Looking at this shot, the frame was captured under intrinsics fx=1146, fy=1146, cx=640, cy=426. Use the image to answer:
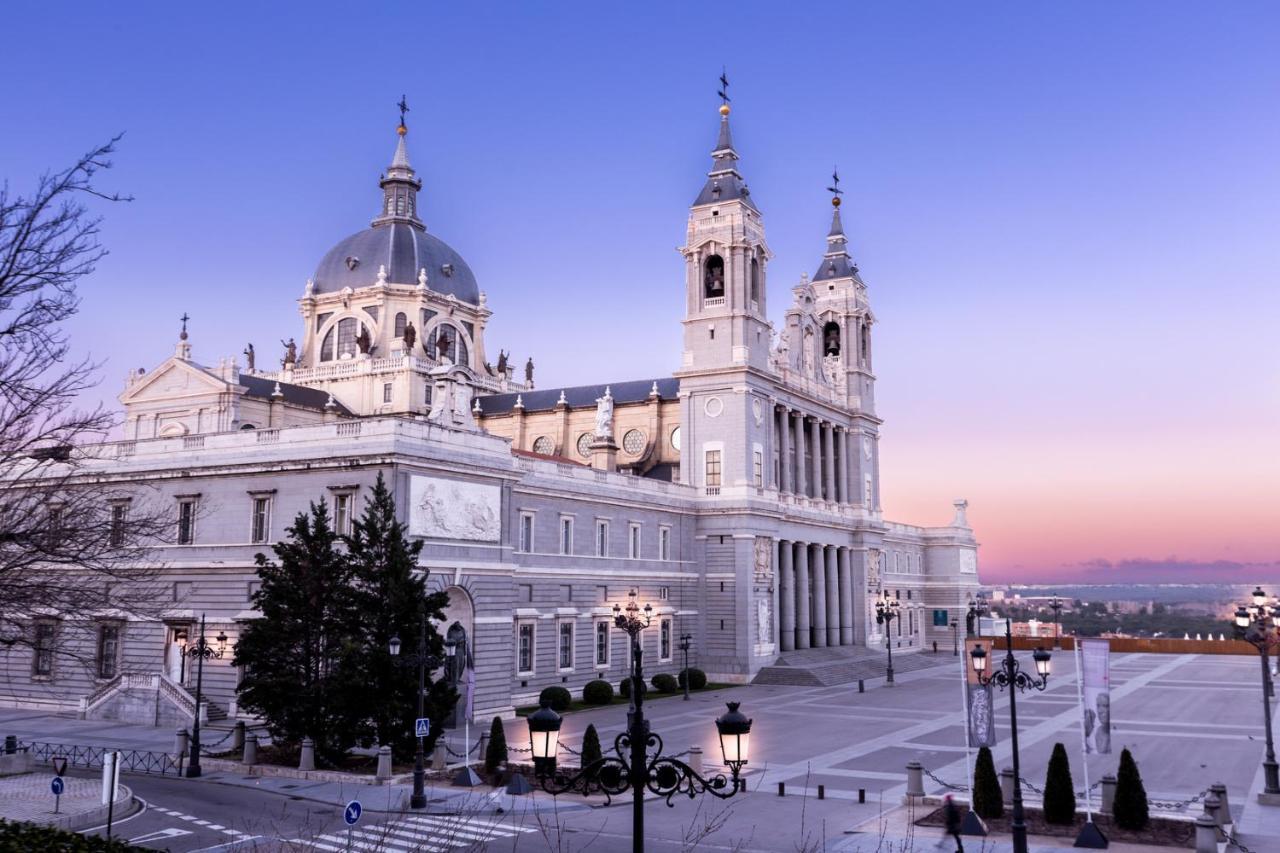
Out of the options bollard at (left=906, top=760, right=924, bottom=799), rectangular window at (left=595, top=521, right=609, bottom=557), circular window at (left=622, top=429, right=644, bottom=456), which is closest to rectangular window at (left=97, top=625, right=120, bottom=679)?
rectangular window at (left=595, top=521, right=609, bottom=557)

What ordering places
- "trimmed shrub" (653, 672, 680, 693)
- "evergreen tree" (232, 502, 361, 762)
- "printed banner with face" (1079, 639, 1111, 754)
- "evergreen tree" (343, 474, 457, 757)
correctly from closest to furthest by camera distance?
"printed banner with face" (1079, 639, 1111, 754) < "evergreen tree" (343, 474, 457, 757) < "evergreen tree" (232, 502, 361, 762) < "trimmed shrub" (653, 672, 680, 693)

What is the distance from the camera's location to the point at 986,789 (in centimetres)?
2842

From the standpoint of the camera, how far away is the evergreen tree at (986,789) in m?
28.2

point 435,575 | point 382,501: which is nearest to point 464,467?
point 435,575

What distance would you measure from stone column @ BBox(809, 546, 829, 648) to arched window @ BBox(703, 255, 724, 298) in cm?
2098

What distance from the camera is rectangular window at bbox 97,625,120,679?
49.6 m

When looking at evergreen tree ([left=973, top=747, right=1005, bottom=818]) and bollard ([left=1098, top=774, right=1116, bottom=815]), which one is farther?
bollard ([left=1098, top=774, right=1116, bottom=815])

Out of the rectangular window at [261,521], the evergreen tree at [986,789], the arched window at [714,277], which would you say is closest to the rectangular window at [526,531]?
the rectangular window at [261,521]

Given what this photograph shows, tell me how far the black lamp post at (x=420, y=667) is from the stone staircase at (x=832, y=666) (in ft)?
120

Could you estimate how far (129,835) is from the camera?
25875 mm

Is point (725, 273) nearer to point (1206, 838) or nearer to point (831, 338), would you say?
point (831, 338)

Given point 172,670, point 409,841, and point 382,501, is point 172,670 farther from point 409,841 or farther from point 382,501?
point 409,841

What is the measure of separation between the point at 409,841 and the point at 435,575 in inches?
833

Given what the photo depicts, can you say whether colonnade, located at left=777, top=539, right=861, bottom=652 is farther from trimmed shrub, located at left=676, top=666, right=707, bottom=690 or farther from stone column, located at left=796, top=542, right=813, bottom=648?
trimmed shrub, located at left=676, top=666, right=707, bottom=690
